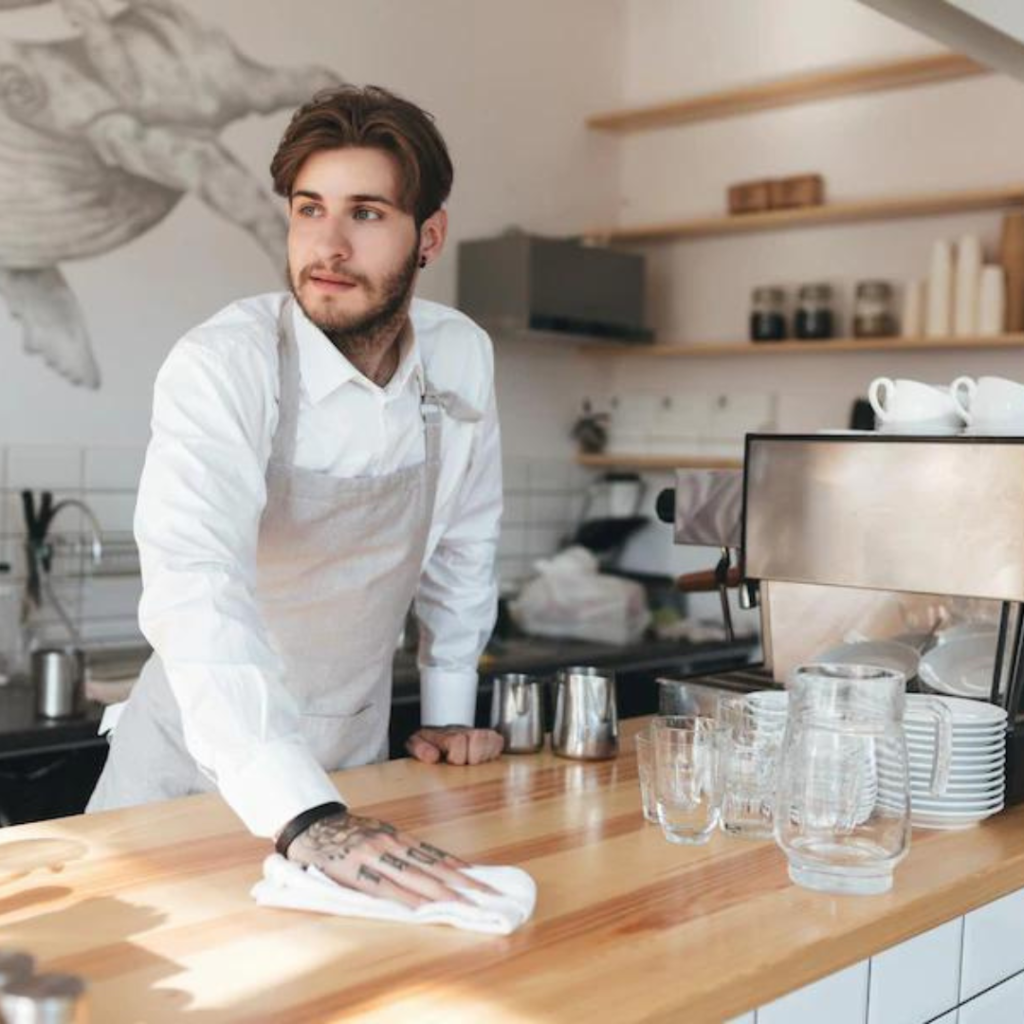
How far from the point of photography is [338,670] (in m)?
1.98

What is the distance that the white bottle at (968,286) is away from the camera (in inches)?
156

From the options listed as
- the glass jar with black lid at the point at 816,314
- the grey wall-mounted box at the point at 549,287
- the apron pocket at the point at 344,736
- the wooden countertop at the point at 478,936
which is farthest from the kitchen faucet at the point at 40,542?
the glass jar with black lid at the point at 816,314

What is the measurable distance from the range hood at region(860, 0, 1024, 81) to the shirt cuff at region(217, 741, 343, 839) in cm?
130

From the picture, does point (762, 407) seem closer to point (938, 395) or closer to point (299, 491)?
point (938, 395)

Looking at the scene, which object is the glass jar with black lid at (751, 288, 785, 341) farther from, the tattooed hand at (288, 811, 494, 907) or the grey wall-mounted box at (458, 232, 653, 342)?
the tattooed hand at (288, 811, 494, 907)

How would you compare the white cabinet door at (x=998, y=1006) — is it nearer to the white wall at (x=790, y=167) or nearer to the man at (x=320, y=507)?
the man at (x=320, y=507)

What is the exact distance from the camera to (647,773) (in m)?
1.59

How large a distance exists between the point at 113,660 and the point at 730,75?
107 inches

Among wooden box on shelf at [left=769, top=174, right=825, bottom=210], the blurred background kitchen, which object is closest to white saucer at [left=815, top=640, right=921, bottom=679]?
the blurred background kitchen

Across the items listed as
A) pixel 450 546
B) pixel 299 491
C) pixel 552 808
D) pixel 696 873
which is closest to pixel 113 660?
pixel 450 546

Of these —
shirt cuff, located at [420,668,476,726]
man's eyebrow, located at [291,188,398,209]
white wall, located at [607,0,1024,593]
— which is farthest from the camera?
white wall, located at [607,0,1024,593]

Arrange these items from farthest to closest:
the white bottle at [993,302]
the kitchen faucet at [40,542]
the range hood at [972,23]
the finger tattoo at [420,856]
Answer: the white bottle at [993,302] → the kitchen faucet at [40,542] → the range hood at [972,23] → the finger tattoo at [420,856]

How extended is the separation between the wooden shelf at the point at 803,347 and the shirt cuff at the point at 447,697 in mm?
2270

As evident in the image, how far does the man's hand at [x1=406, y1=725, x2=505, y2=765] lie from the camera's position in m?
1.91
